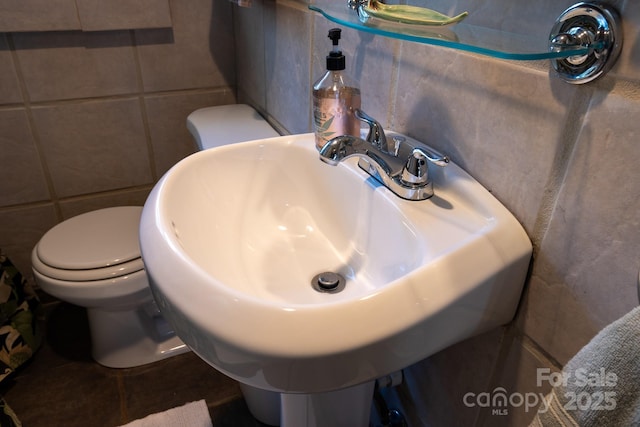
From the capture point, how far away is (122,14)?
132 cm

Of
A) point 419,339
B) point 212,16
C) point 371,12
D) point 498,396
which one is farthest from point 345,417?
point 212,16

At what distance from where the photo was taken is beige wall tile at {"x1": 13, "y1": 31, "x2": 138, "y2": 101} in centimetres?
129

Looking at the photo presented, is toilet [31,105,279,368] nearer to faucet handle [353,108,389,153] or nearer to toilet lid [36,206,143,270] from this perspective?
toilet lid [36,206,143,270]

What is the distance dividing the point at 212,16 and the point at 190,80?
0.71 feet

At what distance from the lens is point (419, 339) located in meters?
0.46

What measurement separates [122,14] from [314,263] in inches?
41.2

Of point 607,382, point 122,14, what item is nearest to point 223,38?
point 122,14

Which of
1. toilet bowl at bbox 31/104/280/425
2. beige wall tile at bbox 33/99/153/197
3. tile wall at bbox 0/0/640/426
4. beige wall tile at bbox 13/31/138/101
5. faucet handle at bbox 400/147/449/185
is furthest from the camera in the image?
beige wall tile at bbox 33/99/153/197

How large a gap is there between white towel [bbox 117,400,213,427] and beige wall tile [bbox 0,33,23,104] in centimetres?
98

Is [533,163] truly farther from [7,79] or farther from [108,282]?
[7,79]

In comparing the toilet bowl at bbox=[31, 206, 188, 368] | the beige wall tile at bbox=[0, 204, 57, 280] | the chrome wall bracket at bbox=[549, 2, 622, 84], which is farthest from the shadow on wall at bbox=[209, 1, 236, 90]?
the chrome wall bracket at bbox=[549, 2, 622, 84]

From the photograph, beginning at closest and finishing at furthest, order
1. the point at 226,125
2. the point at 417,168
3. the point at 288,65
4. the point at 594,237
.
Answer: the point at 594,237
the point at 417,168
the point at 288,65
the point at 226,125

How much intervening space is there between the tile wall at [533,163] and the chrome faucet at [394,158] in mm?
61

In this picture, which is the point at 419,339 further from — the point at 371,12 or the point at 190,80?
the point at 190,80
